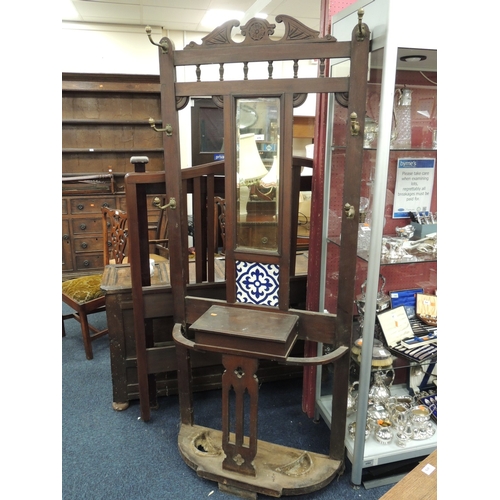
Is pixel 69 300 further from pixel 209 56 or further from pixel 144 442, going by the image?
pixel 209 56

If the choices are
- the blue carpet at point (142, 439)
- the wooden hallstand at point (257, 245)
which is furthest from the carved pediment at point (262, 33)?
the blue carpet at point (142, 439)

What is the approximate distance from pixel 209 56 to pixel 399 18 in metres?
0.65

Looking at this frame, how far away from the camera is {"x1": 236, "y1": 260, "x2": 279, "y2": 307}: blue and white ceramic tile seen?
1636 mm

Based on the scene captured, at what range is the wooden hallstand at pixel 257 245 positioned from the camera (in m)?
1.44

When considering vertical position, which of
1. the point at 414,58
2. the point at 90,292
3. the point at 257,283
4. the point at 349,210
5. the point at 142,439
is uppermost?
the point at 414,58

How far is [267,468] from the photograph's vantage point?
1.72 m

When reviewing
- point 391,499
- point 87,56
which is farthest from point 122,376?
point 87,56

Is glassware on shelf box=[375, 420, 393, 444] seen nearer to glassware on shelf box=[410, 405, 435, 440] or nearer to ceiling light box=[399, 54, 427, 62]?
glassware on shelf box=[410, 405, 435, 440]

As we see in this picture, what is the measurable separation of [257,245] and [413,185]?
774mm

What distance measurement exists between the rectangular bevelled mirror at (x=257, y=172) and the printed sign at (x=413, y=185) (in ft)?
2.02

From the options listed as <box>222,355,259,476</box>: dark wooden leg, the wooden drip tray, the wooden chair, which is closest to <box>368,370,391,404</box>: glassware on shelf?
the wooden drip tray

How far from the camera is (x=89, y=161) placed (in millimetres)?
4543

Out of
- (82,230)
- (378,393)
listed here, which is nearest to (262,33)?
(378,393)

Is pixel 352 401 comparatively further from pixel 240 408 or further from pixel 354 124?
pixel 354 124
